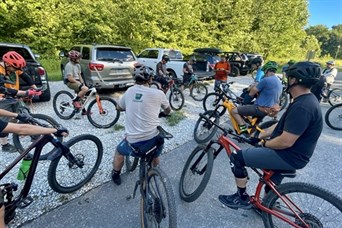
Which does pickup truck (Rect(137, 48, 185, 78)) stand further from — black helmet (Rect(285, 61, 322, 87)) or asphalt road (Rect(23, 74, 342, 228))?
black helmet (Rect(285, 61, 322, 87))

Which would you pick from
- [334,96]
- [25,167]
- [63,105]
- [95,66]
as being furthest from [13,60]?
[334,96]

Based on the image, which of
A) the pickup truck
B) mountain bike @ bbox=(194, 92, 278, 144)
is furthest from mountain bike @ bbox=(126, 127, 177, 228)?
the pickup truck

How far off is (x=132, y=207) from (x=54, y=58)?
15077 mm

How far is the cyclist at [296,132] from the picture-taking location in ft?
6.66

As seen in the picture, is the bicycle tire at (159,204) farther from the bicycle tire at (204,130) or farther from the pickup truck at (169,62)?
the pickup truck at (169,62)

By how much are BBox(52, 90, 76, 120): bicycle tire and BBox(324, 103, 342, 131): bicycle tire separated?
6909 millimetres

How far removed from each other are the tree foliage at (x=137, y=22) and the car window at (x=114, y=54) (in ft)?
28.3

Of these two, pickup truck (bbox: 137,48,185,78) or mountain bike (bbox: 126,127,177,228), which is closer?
mountain bike (bbox: 126,127,177,228)

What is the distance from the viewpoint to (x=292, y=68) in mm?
2172

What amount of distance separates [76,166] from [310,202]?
2.78 m

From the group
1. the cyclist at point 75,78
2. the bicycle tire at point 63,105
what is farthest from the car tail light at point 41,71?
A: the cyclist at point 75,78

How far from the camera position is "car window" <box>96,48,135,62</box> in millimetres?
7829

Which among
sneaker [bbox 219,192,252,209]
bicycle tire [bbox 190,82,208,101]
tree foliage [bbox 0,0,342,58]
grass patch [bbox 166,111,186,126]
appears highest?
tree foliage [bbox 0,0,342,58]

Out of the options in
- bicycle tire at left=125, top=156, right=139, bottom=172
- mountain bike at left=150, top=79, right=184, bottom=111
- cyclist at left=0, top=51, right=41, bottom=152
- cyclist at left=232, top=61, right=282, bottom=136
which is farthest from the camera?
mountain bike at left=150, top=79, right=184, bottom=111
